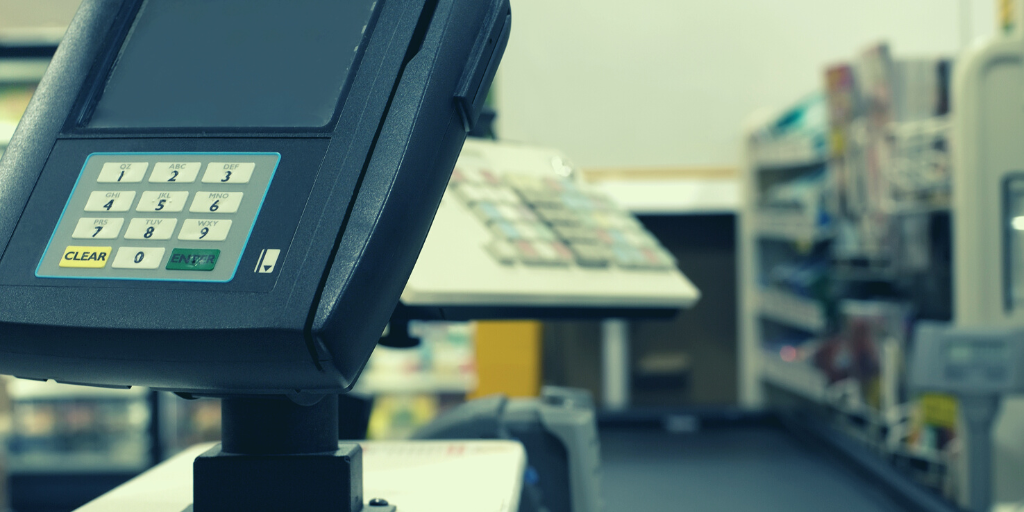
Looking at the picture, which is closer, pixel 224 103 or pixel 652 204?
pixel 224 103

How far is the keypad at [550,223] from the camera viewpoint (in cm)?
74

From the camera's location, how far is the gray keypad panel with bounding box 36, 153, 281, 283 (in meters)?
0.37

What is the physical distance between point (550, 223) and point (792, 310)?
10.5ft

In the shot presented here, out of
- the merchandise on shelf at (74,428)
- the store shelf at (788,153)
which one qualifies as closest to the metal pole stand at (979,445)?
the store shelf at (788,153)

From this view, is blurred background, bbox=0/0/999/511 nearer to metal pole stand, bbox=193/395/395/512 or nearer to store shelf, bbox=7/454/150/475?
store shelf, bbox=7/454/150/475

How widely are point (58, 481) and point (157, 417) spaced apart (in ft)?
1.82

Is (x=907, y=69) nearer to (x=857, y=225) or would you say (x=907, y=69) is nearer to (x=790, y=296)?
(x=857, y=225)

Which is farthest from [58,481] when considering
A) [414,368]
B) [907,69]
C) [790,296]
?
[907,69]

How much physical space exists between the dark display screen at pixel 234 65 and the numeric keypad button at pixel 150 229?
54 millimetres

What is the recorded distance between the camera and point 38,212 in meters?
0.40

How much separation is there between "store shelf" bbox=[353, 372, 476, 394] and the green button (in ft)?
10.6

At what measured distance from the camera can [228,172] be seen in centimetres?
39

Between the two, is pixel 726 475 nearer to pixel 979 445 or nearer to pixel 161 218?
pixel 979 445

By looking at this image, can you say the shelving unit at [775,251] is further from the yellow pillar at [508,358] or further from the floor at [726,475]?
the yellow pillar at [508,358]
